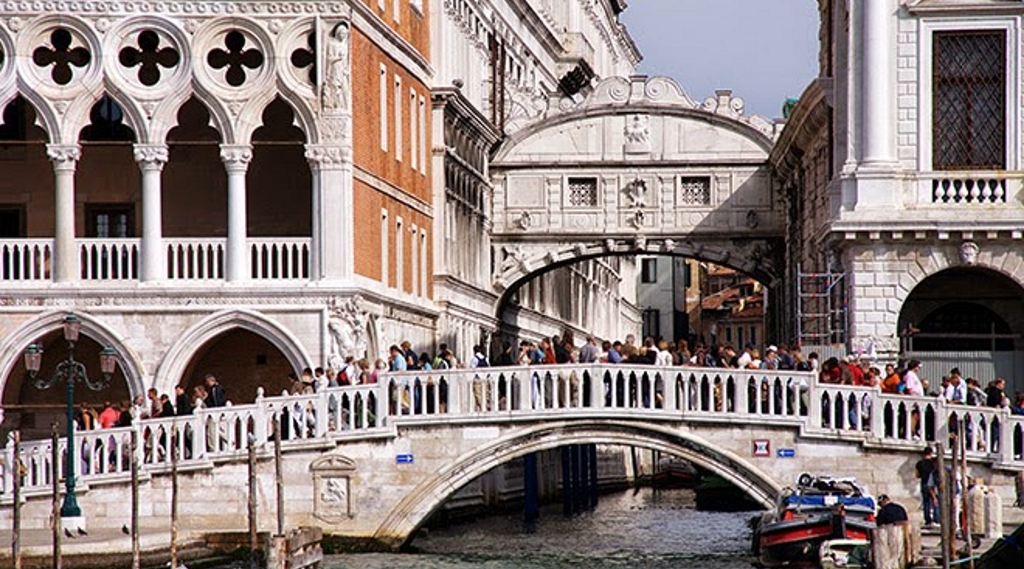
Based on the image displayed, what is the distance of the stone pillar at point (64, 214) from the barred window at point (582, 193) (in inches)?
563

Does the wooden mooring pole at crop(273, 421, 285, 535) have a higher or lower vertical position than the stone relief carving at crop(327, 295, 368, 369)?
lower

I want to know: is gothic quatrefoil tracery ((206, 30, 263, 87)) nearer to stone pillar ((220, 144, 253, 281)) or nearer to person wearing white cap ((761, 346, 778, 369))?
stone pillar ((220, 144, 253, 281))

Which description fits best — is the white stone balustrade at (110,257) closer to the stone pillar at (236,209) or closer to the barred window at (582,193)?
the stone pillar at (236,209)

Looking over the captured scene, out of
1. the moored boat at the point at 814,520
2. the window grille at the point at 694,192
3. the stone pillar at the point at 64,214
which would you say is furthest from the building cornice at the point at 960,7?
the window grille at the point at 694,192

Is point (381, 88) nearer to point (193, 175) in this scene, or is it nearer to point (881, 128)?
point (193, 175)

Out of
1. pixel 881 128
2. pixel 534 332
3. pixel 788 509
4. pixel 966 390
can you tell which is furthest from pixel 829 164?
pixel 534 332

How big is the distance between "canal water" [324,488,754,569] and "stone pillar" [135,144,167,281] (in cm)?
546

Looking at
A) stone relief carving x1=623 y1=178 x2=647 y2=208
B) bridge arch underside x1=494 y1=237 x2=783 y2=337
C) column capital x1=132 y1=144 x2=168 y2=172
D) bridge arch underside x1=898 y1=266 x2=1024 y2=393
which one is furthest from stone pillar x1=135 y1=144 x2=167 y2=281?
stone relief carving x1=623 y1=178 x2=647 y2=208

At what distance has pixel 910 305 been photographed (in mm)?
37562

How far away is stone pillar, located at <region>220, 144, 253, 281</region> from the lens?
120 ft

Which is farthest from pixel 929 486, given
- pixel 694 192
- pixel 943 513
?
pixel 694 192

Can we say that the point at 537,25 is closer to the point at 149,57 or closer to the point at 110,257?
the point at 149,57

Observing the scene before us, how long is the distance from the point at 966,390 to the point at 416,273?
1244 cm

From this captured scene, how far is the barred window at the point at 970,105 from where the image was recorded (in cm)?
3625
